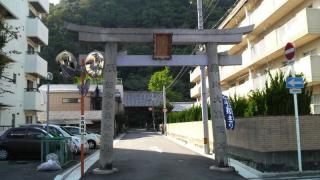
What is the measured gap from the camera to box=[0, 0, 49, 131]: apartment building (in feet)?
95.1

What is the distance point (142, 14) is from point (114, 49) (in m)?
39.8

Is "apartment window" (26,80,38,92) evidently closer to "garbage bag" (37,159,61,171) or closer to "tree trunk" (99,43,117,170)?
"garbage bag" (37,159,61,171)

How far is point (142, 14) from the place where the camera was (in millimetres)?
53844

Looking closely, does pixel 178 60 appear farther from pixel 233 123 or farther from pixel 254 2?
pixel 254 2

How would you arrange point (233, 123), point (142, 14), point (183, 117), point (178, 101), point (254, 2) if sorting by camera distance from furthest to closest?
point (178, 101) < point (142, 14) < point (183, 117) < point (254, 2) < point (233, 123)

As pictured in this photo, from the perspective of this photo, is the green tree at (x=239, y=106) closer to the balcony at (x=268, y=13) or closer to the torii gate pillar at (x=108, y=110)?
the torii gate pillar at (x=108, y=110)

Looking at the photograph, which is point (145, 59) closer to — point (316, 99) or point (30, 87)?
point (316, 99)

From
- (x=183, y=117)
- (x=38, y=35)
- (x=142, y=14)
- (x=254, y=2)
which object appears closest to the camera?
(x=254, y=2)

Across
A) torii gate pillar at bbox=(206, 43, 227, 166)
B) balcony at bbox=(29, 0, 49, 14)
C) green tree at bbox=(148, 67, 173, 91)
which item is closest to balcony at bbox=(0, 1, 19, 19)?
balcony at bbox=(29, 0, 49, 14)

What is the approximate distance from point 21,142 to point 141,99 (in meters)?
58.8

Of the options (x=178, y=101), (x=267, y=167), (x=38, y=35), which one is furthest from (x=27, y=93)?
(x=178, y=101)

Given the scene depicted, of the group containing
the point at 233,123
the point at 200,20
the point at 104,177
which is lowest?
the point at 104,177

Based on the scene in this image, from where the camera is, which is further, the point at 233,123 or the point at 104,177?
the point at 233,123

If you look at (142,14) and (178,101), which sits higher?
(142,14)
